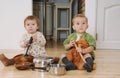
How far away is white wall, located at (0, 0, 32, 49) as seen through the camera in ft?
8.41

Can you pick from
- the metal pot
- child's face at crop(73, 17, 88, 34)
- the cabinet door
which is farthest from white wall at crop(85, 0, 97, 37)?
the metal pot

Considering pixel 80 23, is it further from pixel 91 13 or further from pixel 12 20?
pixel 12 20

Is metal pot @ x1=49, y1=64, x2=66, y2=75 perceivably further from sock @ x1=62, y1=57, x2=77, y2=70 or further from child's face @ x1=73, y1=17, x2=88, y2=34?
child's face @ x1=73, y1=17, x2=88, y2=34

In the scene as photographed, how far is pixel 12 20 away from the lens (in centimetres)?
259

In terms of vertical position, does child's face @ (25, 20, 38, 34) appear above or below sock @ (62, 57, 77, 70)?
above

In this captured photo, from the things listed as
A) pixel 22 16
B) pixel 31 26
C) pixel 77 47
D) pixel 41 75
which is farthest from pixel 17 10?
pixel 41 75

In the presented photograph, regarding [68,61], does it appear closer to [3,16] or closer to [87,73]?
[87,73]

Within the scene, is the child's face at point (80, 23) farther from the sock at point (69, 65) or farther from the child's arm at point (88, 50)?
the sock at point (69, 65)

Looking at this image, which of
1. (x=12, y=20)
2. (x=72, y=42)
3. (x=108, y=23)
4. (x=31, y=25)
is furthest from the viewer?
(x=108, y=23)

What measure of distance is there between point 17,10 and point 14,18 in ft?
0.33

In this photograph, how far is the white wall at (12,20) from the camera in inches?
101

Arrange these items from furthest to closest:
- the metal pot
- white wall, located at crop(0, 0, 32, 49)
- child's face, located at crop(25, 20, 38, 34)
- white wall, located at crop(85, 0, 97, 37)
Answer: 1. white wall, located at crop(85, 0, 97, 37)
2. white wall, located at crop(0, 0, 32, 49)
3. child's face, located at crop(25, 20, 38, 34)
4. the metal pot

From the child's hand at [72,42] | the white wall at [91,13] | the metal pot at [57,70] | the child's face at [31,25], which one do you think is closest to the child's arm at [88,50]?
the child's hand at [72,42]

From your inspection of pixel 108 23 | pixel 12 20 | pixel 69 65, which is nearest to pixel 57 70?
pixel 69 65
